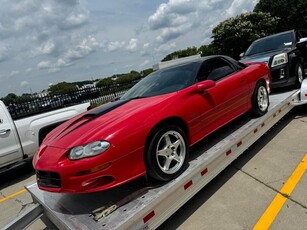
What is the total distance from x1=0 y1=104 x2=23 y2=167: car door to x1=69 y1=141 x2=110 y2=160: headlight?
3364 mm

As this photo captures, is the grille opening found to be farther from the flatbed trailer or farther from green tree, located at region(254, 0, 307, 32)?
green tree, located at region(254, 0, 307, 32)

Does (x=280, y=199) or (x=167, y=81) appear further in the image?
(x=167, y=81)

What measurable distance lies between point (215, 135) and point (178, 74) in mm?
1107

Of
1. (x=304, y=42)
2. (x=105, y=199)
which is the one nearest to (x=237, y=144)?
(x=105, y=199)

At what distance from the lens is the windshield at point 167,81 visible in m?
4.07

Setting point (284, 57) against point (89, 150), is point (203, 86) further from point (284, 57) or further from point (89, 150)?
point (284, 57)

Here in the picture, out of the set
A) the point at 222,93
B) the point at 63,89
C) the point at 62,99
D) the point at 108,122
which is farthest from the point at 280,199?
the point at 63,89

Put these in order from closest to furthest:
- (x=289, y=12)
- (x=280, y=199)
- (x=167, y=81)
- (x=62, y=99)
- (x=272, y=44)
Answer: (x=280, y=199), (x=167, y=81), (x=272, y=44), (x=62, y=99), (x=289, y=12)

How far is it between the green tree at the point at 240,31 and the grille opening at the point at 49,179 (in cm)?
3127

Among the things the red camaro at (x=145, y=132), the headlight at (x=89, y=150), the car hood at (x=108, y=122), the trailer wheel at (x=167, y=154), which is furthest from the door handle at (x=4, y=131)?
the trailer wheel at (x=167, y=154)

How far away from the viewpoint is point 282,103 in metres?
5.68

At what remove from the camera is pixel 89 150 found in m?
2.86

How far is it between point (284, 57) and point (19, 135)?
235 inches

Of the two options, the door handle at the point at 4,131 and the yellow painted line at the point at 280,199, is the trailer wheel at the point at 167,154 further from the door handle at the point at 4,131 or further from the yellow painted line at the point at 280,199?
the door handle at the point at 4,131
